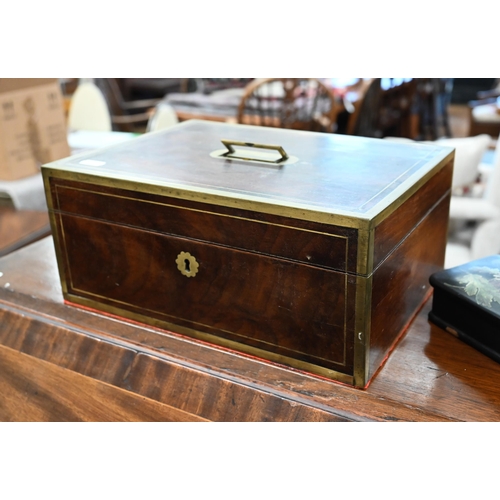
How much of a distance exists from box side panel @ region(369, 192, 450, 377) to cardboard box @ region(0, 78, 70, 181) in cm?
109

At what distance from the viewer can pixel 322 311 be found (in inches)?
31.1

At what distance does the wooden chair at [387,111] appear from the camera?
11.2 ft

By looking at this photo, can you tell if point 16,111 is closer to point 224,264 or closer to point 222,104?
point 224,264

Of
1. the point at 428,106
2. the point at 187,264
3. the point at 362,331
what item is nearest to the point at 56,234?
the point at 187,264

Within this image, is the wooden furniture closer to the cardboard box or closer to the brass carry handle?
the cardboard box

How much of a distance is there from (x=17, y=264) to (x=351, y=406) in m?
0.75

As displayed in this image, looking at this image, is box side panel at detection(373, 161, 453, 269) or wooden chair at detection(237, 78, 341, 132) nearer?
box side panel at detection(373, 161, 453, 269)

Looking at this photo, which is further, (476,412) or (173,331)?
(173,331)

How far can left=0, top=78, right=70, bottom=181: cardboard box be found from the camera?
59.6 inches

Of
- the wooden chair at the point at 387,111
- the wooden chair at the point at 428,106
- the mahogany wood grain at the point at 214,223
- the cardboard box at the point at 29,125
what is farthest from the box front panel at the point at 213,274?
the wooden chair at the point at 428,106

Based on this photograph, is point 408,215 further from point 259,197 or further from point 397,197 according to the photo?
point 259,197

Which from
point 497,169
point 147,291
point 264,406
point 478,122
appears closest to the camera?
point 264,406

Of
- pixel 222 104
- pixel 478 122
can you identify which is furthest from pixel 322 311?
pixel 478 122

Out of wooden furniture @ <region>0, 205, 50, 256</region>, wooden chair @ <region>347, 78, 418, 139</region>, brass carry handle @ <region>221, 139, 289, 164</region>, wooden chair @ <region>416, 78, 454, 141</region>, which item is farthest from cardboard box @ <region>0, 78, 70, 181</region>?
wooden chair @ <region>416, 78, 454, 141</region>
